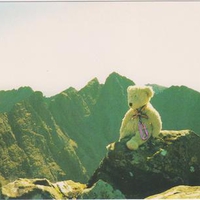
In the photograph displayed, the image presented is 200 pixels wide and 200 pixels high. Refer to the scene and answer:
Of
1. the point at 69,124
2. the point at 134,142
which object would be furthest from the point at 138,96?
the point at 69,124

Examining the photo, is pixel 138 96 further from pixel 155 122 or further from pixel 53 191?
pixel 53 191

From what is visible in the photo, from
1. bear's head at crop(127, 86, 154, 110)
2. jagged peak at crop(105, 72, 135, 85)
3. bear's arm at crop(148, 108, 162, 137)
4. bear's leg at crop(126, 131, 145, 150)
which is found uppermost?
bear's head at crop(127, 86, 154, 110)

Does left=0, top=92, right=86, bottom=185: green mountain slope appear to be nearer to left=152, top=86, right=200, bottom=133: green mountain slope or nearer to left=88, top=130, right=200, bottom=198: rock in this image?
left=152, top=86, right=200, bottom=133: green mountain slope

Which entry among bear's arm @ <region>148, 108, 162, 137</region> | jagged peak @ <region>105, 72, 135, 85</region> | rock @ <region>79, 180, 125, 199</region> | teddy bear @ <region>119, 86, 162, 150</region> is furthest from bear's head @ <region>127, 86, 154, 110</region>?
jagged peak @ <region>105, 72, 135, 85</region>

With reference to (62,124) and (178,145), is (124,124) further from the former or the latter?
(62,124)

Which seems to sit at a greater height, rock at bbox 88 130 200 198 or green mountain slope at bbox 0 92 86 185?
rock at bbox 88 130 200 198

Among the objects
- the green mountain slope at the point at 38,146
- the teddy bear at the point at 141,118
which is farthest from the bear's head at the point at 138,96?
the green mountain slope at the point at 38,146
